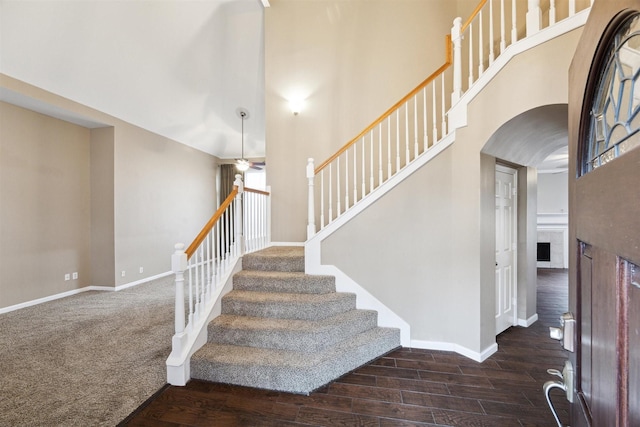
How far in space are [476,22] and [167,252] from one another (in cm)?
713

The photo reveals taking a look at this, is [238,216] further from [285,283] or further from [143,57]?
[143,57]

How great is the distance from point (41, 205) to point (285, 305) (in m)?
4.59

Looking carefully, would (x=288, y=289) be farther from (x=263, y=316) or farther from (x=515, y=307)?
(x=515, y=307)

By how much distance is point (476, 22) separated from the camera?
12.0ft

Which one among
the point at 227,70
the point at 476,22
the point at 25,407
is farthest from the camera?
the point at 227,70

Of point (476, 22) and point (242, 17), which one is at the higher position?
point (242, 17)

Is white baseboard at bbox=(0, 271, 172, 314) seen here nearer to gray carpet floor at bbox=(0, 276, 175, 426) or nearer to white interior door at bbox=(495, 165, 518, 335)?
gray carpet floor at bbox=(0, 276, 175, 426)

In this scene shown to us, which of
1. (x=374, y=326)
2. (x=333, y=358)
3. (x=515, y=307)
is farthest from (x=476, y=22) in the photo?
(x=333, y=358)

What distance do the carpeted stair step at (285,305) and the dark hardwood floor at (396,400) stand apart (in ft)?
2.09

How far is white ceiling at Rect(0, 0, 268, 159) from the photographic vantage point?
360 centimetres

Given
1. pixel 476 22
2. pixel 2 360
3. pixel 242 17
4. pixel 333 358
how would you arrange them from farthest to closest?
pixel 242 17, pixel 476 22, pixel 2 360, pixel 333 358

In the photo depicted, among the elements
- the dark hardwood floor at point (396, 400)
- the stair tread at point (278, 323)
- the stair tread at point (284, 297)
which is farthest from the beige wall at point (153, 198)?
the dark hardwood floor at point (396, 400)

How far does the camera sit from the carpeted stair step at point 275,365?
2.32 metres

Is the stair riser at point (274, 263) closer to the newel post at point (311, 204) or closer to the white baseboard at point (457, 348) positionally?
the newel post at point (311, 204)
